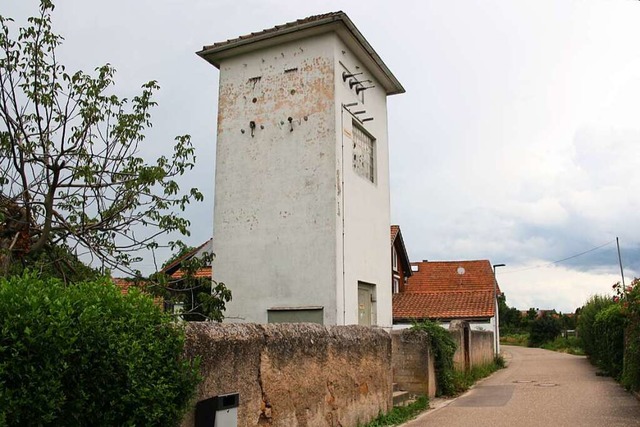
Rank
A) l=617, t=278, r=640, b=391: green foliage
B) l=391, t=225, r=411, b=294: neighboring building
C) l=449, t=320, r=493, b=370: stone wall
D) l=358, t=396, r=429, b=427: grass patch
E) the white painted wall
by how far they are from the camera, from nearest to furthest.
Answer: l=358, t=396, r=429, b=427: grass patch → l=617, t=278, r=640, b=391: green foliage → the white painted wall → l=449, t=320, r=493, b=370: stone wall → l=391, t=225, r=411, b=294: neighboring building

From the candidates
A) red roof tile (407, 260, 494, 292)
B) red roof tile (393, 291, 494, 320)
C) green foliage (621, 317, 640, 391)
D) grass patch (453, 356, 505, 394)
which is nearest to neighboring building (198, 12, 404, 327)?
grass patch (453, 356, 505, 394)

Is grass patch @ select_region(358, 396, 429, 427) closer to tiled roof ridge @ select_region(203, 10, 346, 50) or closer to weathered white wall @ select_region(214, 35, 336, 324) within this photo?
weathered white wall @ select_region(214, 35, 336, 324)

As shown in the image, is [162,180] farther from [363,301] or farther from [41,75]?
[363,301]

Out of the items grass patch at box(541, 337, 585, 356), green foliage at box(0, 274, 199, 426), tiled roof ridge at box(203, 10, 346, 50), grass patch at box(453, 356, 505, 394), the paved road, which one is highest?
tiled roof ridge at box(203, 10, 346, 50)

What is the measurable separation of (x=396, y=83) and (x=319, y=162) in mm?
4639

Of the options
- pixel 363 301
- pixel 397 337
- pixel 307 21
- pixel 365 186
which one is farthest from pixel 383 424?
pixel 307 21

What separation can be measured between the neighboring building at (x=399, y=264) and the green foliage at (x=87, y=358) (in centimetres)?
2970

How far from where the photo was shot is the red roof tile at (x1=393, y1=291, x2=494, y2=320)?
30.7 m

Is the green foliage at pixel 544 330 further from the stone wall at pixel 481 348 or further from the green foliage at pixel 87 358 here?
the green foliage at pixel 87 358

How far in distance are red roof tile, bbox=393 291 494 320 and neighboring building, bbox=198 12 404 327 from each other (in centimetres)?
1599

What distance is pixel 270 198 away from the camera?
1452cm

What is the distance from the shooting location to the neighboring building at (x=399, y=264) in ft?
116

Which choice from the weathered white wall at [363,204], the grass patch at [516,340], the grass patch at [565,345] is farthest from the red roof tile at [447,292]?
the grass patch at [516,340]

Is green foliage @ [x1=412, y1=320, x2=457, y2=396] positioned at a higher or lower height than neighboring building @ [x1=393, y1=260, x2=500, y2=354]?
lower
